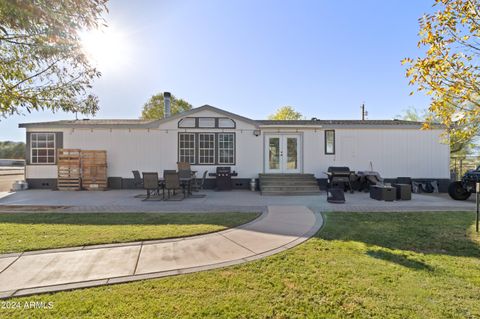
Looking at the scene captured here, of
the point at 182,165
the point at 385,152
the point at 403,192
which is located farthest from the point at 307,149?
the point at 182,165

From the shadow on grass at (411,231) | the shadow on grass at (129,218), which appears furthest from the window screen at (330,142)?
the shadow on grass at (129,218)

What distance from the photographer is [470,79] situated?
4051 millimetres

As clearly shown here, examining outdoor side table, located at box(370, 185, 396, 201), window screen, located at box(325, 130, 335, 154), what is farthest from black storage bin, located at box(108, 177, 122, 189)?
outdoor side table, located at box(370, 185, 396, 201)

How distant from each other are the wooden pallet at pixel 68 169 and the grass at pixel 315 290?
11.4 m

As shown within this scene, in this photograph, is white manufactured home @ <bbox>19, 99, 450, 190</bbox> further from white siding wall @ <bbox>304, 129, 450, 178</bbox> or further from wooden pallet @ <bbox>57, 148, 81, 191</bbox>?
wooden pallet @ <bbox>57, 148, 81, 191</bbox>

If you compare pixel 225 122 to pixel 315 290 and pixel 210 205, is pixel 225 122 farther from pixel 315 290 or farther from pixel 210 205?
pixel 315 290

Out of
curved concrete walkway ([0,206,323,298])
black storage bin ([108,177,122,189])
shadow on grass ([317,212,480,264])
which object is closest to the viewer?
curved concrete walkway ([0,206,323,298])

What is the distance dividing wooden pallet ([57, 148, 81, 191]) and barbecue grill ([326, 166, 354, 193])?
1290 cm

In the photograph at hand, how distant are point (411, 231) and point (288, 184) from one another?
21.5 feet

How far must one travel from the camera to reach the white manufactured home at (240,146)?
12.8 meters

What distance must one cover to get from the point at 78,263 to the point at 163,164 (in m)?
9.46

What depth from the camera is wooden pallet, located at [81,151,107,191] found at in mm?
12516

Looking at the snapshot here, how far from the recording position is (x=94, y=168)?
12.6 metres

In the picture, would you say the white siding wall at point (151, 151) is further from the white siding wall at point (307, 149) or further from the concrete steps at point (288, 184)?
the concrete steps at point (288, 184)
